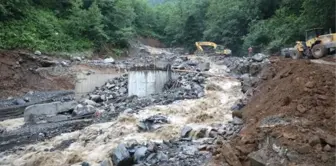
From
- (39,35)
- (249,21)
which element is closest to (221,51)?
(249,21)

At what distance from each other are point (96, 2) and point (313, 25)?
20.5 meters

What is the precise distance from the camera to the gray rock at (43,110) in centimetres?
1231

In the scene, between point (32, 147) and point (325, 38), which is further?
point (325, 38)

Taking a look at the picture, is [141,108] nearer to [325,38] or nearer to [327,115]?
[327,115]

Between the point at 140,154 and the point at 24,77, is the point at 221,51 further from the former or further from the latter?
the point at 140,154

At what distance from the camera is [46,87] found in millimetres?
17281

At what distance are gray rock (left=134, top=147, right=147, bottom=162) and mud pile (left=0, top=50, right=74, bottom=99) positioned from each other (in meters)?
11.0

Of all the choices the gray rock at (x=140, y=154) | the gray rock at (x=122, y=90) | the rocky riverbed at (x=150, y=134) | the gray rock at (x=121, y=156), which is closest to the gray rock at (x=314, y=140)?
the rocky riverbed at (x=150, y=134)

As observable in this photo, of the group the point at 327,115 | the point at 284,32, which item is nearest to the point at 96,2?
the point at 284,32

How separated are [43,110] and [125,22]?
21.1 meters

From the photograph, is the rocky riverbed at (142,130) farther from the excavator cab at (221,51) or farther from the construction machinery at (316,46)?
the excavator cab at (221,51)

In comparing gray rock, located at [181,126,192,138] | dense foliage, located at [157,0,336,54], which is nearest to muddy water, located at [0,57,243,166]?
gray rock, located at [181,126,192,138]

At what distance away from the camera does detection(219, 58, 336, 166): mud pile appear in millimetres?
5148

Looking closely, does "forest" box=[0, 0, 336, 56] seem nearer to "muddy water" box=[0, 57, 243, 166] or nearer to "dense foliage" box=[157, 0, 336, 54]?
"dense foliage" box=[157, 0, 336, 54]
